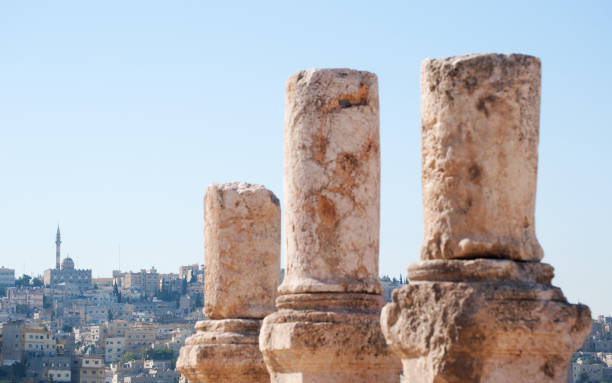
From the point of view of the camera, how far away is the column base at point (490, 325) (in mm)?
9102

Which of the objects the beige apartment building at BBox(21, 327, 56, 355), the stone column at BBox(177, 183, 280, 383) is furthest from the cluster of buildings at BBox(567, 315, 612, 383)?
the stone column at BBox(177, 183, 280, 383)

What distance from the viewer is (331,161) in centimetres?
1290

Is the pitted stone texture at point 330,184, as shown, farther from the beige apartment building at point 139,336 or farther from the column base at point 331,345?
the beige apartment building at point 139,336

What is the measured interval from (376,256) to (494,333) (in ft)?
13.5

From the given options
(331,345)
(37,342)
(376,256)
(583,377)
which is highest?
(376,256)

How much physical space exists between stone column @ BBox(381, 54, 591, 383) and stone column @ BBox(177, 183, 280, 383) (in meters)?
6.80

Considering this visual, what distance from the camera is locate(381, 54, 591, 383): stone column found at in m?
9.12

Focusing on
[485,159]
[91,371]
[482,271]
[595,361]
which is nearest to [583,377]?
[595,361]

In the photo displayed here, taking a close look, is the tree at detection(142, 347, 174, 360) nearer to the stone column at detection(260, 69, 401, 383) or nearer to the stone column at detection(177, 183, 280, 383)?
the stone column at detection(177, 183, 280, 383)

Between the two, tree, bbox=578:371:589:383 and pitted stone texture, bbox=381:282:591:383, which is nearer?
pitted stone texture, bbox=381:282:591:383

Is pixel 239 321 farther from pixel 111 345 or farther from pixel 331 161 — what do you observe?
pixel 111 345

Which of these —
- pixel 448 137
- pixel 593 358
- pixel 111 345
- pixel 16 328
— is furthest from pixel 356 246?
pixel 111 345

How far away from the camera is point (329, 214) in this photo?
12.9m

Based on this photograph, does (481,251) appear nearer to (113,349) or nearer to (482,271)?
(482,271)
